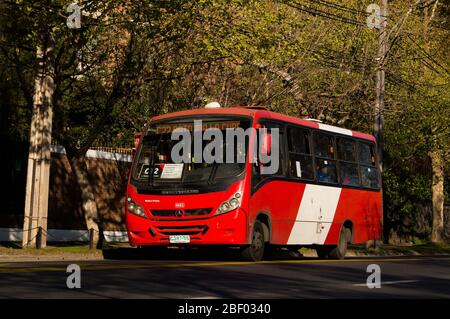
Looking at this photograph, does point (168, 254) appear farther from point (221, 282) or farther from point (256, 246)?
point (221, 282)

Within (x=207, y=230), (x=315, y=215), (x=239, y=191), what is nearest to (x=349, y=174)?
(x=315, y=215)

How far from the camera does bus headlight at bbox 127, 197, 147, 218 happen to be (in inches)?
865

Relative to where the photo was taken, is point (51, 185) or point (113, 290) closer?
point (113, 290)

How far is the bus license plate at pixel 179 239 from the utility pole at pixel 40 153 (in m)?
5.40

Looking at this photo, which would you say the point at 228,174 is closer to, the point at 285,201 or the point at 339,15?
the point at 285,201

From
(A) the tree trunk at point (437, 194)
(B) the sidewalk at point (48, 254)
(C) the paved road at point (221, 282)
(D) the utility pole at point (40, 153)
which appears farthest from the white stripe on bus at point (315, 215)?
(A) the tree trunk at point (437, 194)

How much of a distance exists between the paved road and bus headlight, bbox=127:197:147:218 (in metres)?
3.26

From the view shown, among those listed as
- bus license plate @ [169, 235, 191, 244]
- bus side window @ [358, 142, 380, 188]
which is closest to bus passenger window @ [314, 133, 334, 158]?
bus side window @ [358, 142, 380, 188]

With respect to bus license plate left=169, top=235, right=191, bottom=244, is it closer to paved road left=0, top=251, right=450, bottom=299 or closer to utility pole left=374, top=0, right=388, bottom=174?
paved road left=0, top=251, right=450, bottom=299

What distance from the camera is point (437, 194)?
4797cm
